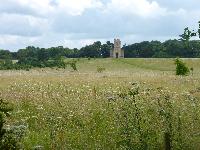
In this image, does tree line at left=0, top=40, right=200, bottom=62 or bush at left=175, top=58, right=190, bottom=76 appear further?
tree line at left=0, top=40, right=200, bottom=62

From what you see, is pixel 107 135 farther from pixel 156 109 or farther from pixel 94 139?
pixel 156 109

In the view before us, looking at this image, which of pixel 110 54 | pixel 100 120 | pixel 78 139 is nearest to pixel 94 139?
pixel 78 139

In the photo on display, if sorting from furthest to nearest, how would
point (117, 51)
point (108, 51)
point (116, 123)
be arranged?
point (108, 51) < point (117, 51) < point (116, 123)

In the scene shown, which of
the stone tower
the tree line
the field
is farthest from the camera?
the stone tower

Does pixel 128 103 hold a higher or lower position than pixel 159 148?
higher

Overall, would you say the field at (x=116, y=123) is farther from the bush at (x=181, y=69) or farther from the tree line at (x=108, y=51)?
the tree line at (x=108, y=51)

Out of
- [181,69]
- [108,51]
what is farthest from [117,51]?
[181,69]

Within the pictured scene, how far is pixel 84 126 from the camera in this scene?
1433cm

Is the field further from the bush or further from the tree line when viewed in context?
the tree line

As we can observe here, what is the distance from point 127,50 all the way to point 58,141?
175 m

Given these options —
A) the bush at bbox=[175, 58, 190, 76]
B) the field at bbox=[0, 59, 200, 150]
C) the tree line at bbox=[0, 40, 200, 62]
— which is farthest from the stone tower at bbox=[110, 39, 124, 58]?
the field at bbox=[0, 59, 200, 150]

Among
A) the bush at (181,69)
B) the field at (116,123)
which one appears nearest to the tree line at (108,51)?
the bush at (181,69)

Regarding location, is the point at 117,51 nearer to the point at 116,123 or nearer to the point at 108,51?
the point at 108,51

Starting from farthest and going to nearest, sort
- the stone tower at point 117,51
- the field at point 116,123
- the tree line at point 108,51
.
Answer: the stone tower at point 117,51, the tree line at point 108,51, the field at point 116,123
